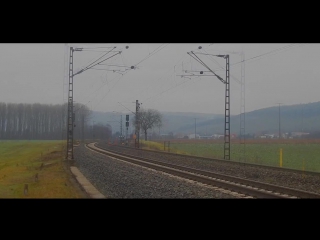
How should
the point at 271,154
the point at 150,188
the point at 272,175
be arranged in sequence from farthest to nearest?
the point at 271,154, the point at 272,175, the point at 150,188

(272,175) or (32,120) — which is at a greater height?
(32,120)

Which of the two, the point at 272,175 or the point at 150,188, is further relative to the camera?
the point at 272,175

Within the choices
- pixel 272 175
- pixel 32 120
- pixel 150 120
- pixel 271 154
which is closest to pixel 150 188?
pixel 272 175

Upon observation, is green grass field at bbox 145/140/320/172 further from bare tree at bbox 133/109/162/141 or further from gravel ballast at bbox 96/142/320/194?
bare tree at bbox 133/109/162/141

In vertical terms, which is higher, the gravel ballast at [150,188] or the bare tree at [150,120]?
the bare tree at [150,120]

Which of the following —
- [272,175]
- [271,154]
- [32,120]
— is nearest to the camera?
[272,175]

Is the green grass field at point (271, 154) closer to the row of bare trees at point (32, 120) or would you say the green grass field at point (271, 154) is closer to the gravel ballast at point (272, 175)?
the gravel ballast at point (272, 175)

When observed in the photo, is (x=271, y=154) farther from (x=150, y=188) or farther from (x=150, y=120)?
(x=150, y=188)

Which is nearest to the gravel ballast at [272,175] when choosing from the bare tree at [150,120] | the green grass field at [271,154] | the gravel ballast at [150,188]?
the green grass field at [271,154]

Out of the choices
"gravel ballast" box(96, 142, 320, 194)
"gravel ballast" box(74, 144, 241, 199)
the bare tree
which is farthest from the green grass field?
"gravel ballast" box(74, 144, 241, 199)

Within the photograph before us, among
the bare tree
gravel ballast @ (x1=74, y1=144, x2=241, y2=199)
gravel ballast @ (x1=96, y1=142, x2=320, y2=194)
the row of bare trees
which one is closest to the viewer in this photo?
gravel ballast @ (x1=74, y1=144, x2=241, y2=199)
